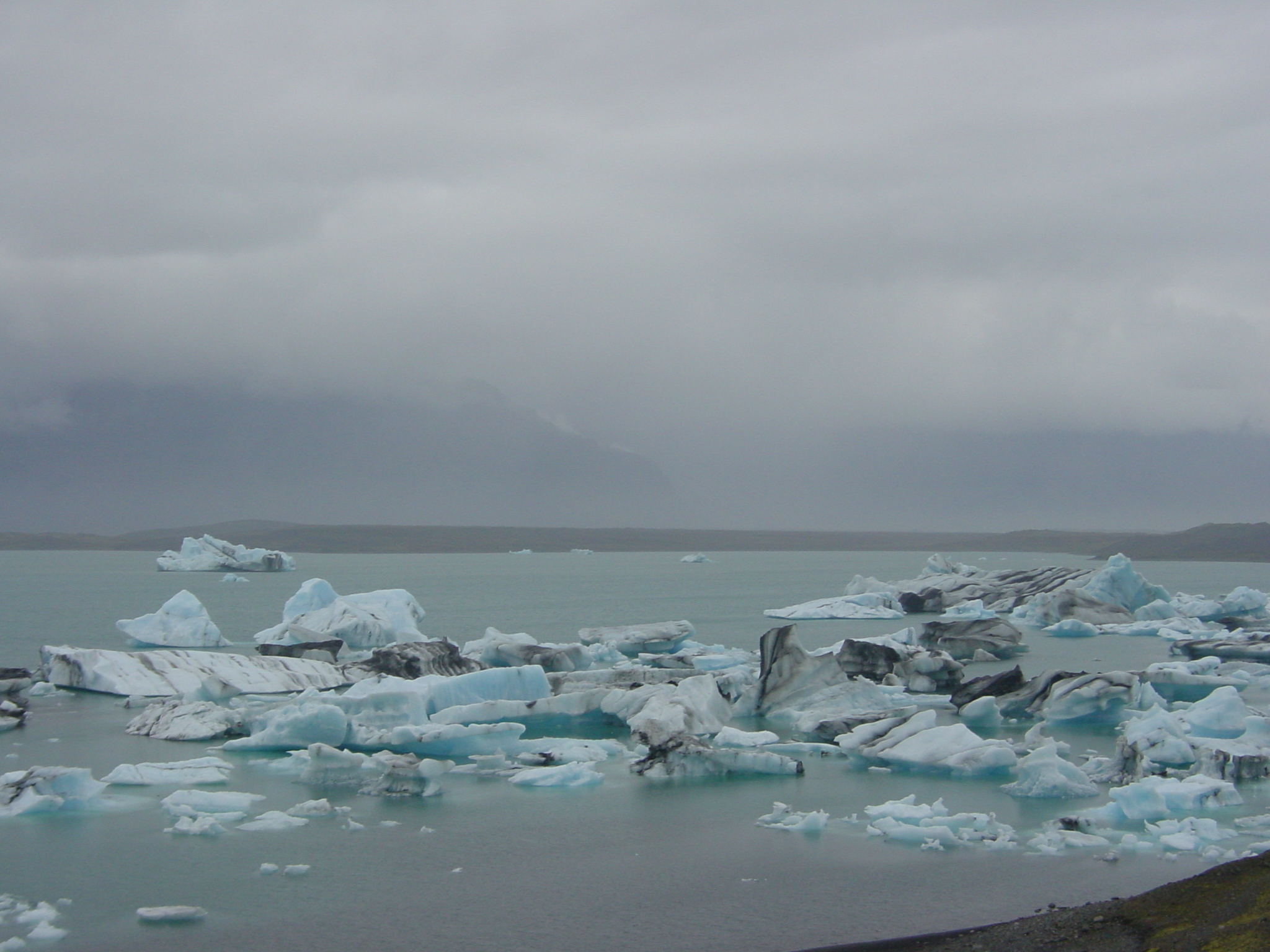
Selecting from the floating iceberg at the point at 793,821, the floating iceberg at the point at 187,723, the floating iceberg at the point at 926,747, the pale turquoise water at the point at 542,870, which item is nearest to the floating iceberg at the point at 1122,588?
the pale turquoise water at the point at 542,870

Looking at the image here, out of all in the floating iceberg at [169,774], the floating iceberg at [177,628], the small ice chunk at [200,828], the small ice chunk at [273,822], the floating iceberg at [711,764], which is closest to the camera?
the small ice chunk at [200,828]

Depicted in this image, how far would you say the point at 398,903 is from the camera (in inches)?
277

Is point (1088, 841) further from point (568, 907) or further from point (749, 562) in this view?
point (749, 562)

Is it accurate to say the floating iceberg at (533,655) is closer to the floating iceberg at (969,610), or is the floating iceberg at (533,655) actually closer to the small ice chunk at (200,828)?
the small ice chunk at (200,828)

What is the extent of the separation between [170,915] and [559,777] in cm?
434

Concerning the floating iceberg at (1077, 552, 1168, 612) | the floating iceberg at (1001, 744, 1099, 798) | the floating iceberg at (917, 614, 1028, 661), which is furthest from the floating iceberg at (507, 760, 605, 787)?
the floating iceberg at (1077, 552, 1168, 612)

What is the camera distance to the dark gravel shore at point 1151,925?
5406mm

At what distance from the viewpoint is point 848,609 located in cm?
3183

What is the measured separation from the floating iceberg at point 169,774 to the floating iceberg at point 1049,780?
24.1ft

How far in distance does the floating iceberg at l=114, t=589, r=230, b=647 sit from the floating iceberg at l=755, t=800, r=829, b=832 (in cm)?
1697

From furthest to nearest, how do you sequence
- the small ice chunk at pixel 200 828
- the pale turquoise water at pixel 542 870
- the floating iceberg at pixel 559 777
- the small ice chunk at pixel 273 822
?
the floating iceberg at pixel 559 777, the small ice chunk at pixel 273 822, the small ice chunk at pixel 200 828, the pale turquoise water at pixel 542 870

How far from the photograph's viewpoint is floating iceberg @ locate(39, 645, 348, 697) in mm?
15453

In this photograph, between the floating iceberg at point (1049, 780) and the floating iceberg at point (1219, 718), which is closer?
the floating iceberg at point (1049, 780)

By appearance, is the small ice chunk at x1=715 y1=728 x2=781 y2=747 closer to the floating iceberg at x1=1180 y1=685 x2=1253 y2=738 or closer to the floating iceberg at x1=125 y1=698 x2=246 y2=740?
the floating iceberg at x1=1180 y1=685 x2=1253 y2=738
